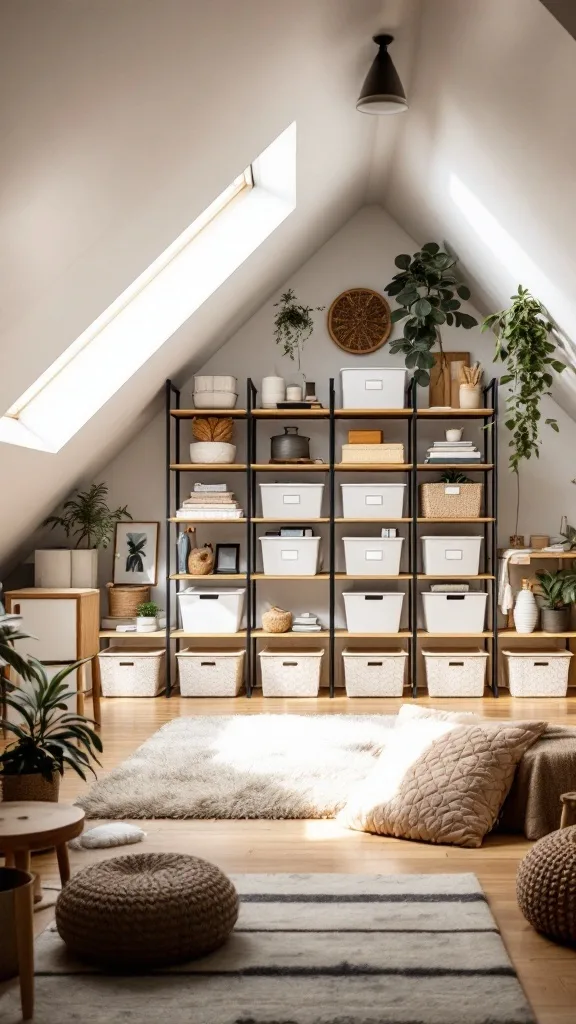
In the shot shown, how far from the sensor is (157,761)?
4.20 meters

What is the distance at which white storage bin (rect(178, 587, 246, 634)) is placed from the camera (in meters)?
6.04

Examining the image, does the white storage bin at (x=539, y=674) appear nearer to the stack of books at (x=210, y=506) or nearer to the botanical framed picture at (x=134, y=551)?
the stack of books at (x=210, y=506)

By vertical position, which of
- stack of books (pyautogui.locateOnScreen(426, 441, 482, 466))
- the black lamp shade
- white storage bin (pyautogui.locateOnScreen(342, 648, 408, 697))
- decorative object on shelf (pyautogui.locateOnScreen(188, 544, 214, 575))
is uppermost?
the black lamp shade

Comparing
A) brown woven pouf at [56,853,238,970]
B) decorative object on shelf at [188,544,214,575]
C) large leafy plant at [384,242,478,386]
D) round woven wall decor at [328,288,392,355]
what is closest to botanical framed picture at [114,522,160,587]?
decorative object on shelf at [188,544,214,575]

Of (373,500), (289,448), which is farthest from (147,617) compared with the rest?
(373,500)

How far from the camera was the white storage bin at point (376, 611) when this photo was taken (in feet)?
19.6

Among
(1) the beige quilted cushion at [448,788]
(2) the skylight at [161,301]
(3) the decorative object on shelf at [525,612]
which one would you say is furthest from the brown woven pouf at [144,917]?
(3) the decorative object on shelf at [525,612]

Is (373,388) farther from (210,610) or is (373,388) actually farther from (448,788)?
(448,788)

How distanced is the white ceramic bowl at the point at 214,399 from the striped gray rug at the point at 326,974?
3.74m

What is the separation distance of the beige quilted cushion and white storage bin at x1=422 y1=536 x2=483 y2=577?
245 cm

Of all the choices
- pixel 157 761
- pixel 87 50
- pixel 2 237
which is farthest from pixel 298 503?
pixel 87 50

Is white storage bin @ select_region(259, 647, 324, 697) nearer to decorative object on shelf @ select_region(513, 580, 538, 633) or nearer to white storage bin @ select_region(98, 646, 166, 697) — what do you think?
white storage bin @ select_region(98, 646, 166, 697)

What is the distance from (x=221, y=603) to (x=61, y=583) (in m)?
0.99

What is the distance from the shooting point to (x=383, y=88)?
367 centimetres
